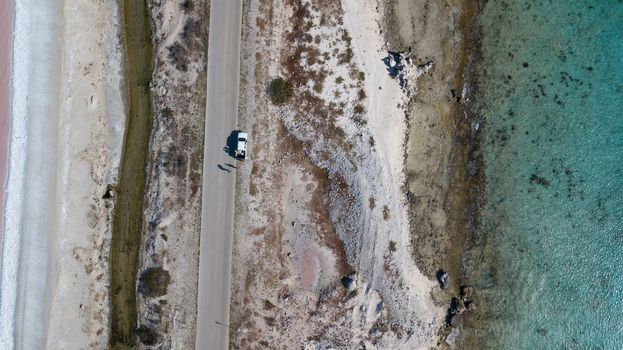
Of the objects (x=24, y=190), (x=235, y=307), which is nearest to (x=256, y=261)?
(x=235, y=307)

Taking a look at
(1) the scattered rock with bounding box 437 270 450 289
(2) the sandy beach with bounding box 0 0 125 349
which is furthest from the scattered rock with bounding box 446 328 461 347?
(2) the sandy beach with bounding box 0 0 125 349

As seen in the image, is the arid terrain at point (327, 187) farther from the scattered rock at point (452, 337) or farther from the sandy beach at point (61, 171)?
the sandy beach at point (61, 171)

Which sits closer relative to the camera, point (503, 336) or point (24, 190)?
point (24, 190)

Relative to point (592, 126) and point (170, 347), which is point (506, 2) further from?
point (170, 347)

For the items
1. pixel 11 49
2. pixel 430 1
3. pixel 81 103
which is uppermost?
pixel 430 1

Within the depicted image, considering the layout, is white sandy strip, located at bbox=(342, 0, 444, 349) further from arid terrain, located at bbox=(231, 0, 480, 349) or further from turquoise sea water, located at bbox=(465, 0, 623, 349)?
turquoise sea water, located at bbox=(465, 0, 623, 349)

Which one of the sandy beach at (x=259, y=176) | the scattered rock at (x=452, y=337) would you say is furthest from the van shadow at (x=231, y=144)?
the scattered rock at (x=452, y=337)
